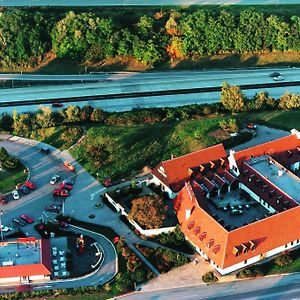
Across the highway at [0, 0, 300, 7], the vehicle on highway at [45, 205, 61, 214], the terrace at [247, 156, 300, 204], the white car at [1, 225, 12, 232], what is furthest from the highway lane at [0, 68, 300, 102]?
the white car at [1, 225, 12, 232]

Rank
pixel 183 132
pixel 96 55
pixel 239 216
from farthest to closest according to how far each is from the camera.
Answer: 1. pixel 96 55
2. pixel 183 132
3. pixel 239 216

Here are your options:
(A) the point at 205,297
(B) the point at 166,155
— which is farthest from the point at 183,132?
(A) the point at 205,297

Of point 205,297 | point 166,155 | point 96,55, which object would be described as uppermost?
point 96,55

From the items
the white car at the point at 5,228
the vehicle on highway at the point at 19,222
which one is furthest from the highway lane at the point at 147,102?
the white car at the point at 5,228

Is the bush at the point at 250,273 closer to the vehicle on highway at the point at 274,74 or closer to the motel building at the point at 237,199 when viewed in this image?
the motel building at the point at 237,199

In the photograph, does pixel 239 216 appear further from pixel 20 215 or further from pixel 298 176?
pixel 20 215

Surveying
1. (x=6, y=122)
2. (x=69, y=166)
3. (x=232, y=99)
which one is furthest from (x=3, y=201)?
(x=232, y=99)
